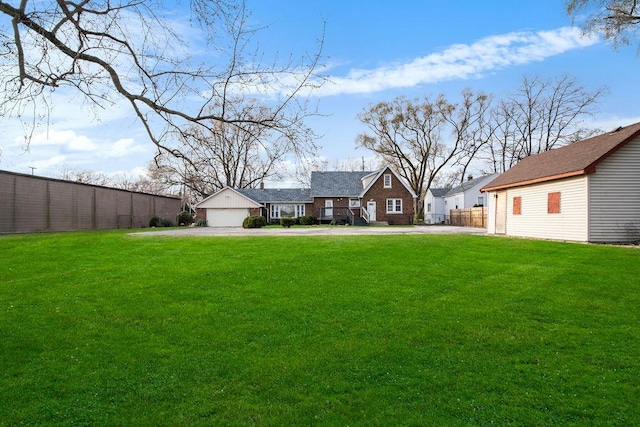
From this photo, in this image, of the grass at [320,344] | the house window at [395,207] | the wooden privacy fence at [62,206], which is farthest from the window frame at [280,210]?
the grass at [320,344]

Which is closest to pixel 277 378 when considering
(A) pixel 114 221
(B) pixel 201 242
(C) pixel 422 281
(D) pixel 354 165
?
(C) pixel 422 281

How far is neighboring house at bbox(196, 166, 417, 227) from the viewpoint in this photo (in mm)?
42188

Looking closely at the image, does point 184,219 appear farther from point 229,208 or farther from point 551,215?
point 551,215

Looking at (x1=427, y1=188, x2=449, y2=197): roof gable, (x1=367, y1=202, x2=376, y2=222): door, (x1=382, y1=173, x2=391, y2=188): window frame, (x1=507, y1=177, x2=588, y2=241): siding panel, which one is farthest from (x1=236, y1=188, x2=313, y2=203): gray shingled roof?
(x1=507, y1=177, x2=588, y2=241): siding panel

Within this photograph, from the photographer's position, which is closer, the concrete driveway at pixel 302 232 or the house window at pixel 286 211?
the concrete driveway at pixel 302 232

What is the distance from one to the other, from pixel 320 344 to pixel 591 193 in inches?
599

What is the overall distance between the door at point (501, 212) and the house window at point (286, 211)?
25.0 meters

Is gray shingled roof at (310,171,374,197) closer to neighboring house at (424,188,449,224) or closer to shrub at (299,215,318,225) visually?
shrub at (299,215,318,225)

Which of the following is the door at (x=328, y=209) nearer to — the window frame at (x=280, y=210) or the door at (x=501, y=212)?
the window frame at (x=280, y=210)

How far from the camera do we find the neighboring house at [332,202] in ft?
138

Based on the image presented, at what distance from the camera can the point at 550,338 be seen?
233 inches

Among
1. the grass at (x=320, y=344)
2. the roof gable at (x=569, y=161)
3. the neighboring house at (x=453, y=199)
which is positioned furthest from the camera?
the neighboring house at (x=453, y=199)

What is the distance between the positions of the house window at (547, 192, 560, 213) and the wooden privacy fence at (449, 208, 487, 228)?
53.1 feet

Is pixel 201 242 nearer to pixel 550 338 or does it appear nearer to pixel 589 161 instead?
pixel 550 338
